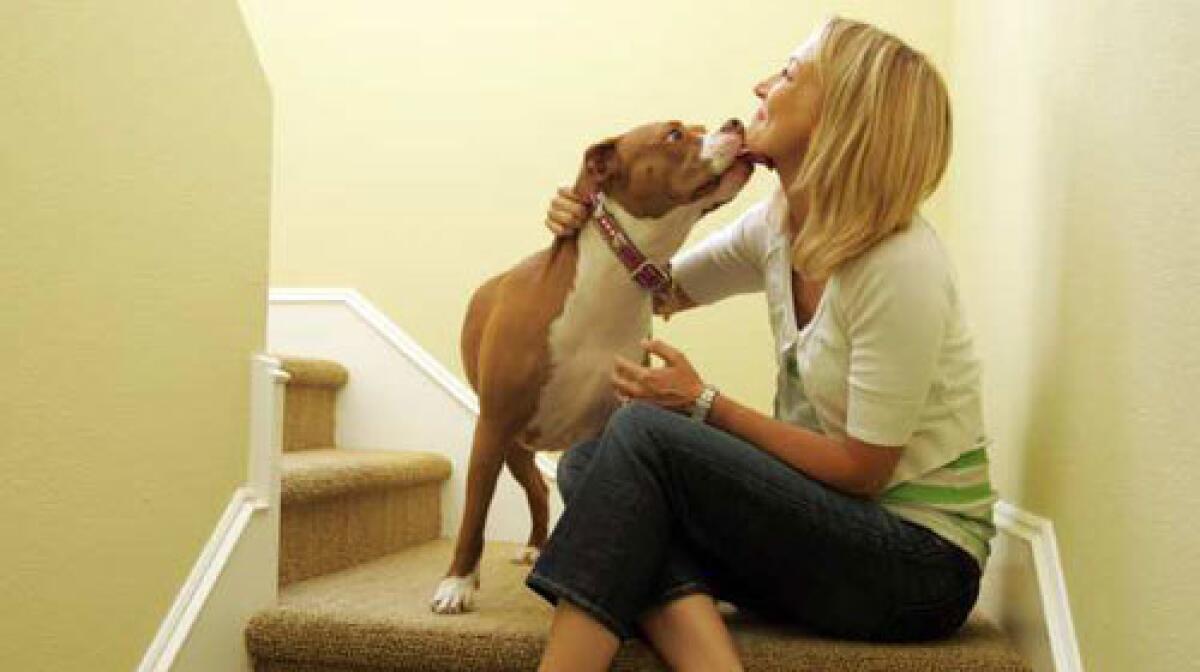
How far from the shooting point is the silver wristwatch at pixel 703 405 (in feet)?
4.90

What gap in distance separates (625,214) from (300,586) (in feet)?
2.79

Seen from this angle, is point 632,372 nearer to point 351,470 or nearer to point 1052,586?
point 1052,586

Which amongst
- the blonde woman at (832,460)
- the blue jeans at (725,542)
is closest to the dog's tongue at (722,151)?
the blonde woman at (832,460)

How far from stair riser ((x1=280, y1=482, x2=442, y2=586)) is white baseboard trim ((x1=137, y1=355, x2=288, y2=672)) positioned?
213mm

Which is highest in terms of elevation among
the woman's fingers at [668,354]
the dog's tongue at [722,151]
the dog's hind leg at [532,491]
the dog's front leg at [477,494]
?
the dog's tongue at [722,151]

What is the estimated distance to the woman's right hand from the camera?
1865 millimetres

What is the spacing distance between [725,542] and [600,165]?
738 millimetres

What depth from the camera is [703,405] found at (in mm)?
1495

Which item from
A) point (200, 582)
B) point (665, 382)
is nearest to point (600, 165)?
point (665, 382)

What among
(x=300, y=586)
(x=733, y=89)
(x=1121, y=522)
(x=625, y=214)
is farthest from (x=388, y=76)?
(x=1121, y=522)

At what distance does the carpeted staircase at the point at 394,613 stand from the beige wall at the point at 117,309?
24 cm

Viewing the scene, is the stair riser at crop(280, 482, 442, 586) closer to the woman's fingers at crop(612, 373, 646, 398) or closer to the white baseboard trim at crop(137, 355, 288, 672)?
the white baseboard trim at crop(137, 355, 288, 672)

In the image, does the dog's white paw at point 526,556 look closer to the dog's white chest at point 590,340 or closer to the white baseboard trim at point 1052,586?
the dog's white chest at point 590,340

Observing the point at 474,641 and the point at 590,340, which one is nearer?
the point at 474,641
